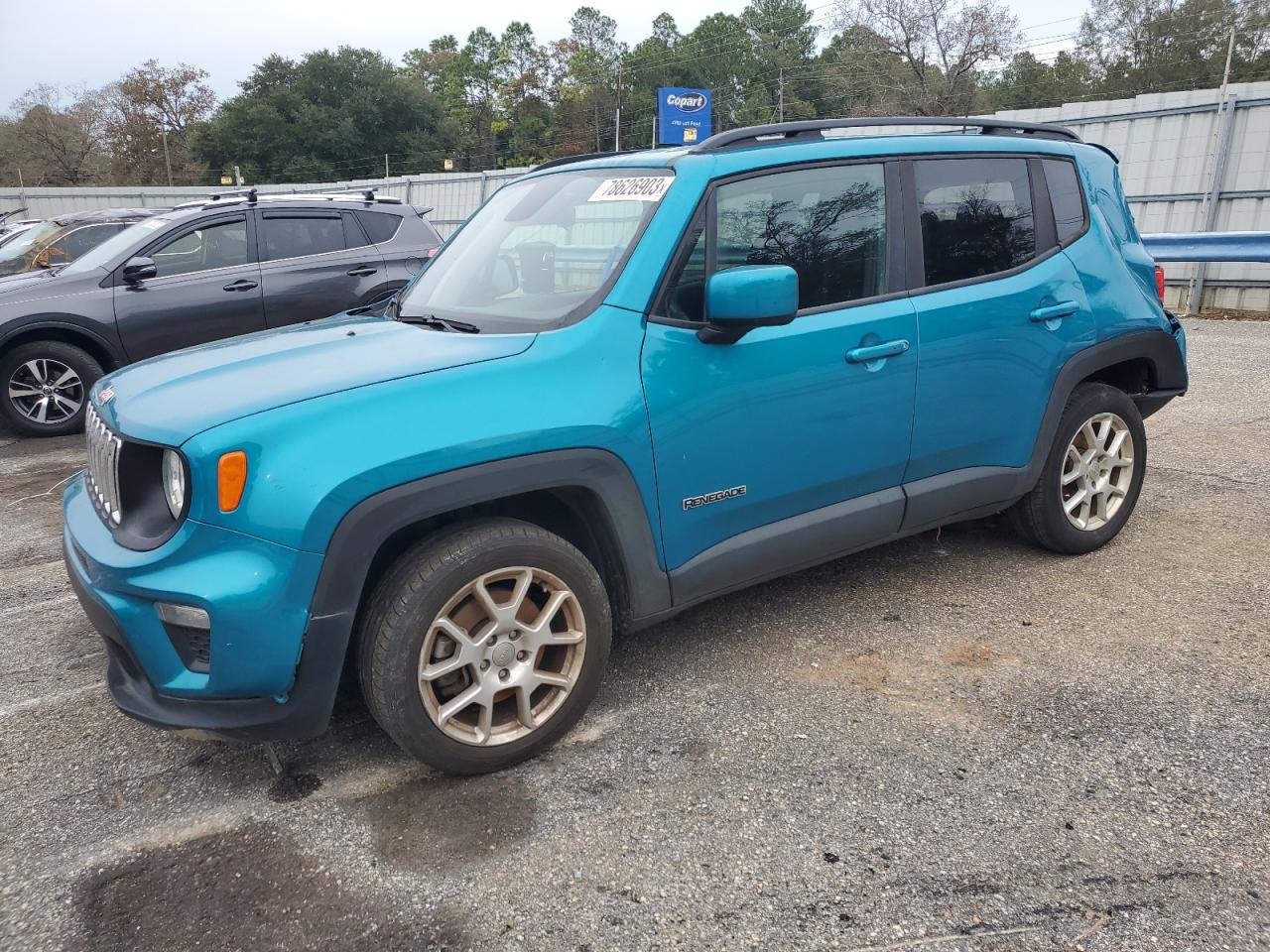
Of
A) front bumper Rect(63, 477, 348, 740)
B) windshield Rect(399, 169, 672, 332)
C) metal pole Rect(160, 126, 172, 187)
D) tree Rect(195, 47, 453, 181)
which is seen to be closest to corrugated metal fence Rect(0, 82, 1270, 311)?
windshield Rect(399, 169, 672, 332)

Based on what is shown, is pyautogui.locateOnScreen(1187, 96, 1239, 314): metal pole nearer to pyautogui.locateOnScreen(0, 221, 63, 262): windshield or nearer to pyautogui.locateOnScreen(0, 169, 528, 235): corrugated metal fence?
pyautogui.locateOnScreen(0, 169, 528, 235): corrugated metal fence

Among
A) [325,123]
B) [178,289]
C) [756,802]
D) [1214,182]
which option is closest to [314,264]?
[178,289]

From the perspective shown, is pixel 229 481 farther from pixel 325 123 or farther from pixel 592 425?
pixel 325 123

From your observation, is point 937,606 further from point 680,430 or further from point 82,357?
point 82,357

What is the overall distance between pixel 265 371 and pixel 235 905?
4.66ft

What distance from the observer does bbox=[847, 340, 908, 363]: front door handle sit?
325cm

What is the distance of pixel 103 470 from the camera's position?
109 inches

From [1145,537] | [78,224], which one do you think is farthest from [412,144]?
[1145,537]

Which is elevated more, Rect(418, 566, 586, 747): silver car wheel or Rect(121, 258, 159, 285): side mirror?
Rect(121, 258, 159, 285): side mirror

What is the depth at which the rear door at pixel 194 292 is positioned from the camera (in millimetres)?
7426

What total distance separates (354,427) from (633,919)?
1378 mm

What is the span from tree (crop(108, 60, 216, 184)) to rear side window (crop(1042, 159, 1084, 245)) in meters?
73.3

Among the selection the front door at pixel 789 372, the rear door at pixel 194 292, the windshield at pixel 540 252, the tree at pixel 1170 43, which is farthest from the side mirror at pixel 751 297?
the tree at pixel 1170 43

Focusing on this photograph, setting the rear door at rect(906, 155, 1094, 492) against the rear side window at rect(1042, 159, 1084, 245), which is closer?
the rear door at rect(906, 155, 1094, 492)
